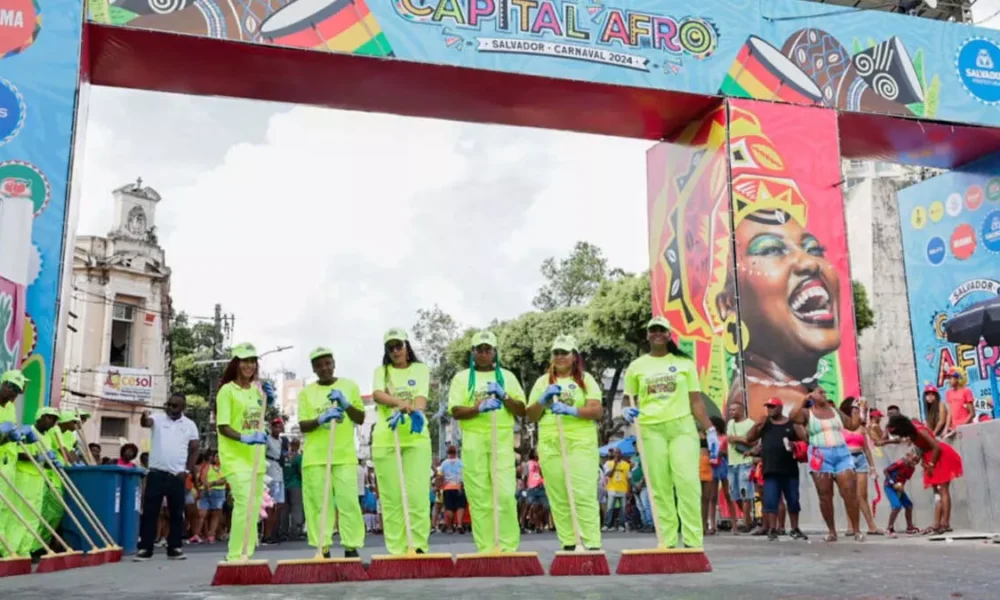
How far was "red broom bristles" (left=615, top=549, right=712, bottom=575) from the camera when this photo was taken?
6.70 meters

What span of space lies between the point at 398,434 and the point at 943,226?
16.5m

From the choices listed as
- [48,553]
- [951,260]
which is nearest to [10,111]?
[48,553]

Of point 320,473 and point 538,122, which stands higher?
point 538,122

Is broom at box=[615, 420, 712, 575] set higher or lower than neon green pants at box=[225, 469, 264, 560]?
lower

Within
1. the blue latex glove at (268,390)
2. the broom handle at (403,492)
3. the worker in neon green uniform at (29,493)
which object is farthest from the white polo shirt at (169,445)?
the broom handle at (403,492)

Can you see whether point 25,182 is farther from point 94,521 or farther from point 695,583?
point 695,583

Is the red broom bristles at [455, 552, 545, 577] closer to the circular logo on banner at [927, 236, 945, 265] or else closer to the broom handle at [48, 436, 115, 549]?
the broom handle at [48, 436, 115, 549]

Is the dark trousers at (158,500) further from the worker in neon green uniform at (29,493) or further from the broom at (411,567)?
the broom at (411,567)

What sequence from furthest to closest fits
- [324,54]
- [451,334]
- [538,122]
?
[451,334] → [538,122] → [324,54]

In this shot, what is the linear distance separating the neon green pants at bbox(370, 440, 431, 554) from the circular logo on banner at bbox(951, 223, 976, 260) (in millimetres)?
15767

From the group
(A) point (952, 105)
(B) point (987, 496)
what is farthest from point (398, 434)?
(A) point (952, 105)

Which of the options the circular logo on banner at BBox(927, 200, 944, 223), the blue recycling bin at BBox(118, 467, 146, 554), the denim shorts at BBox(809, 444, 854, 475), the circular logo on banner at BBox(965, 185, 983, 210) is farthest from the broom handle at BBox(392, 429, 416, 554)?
the circular logo on banner at BBox(927, 200, 944, 223)

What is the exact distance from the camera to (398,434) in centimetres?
746

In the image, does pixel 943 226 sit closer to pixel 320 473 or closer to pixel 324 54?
pixel 324 54
